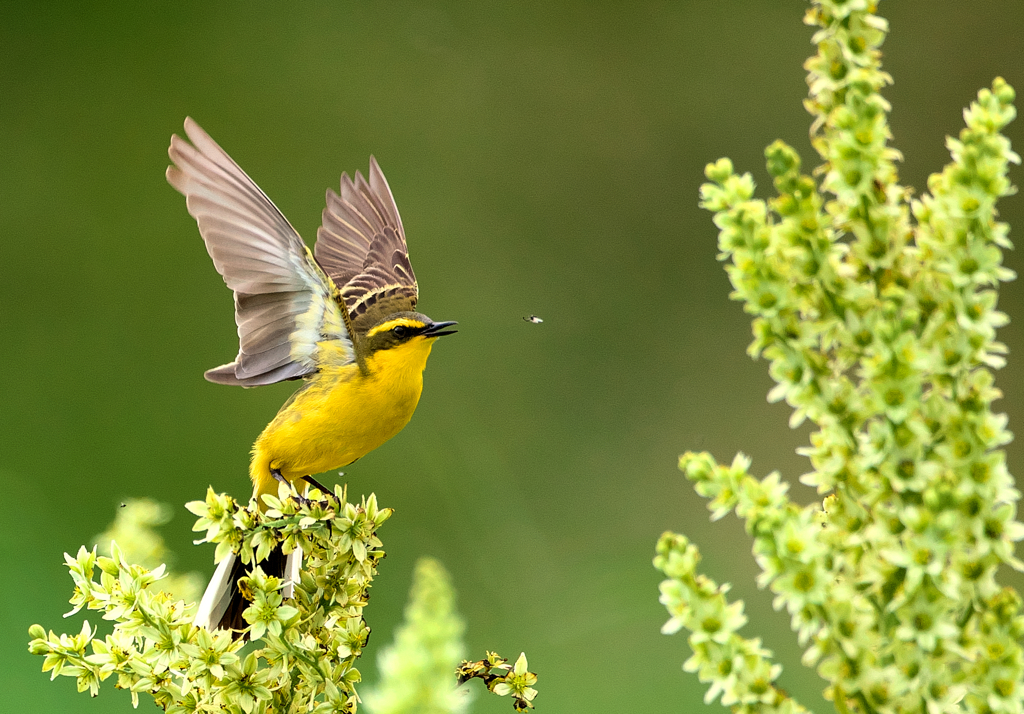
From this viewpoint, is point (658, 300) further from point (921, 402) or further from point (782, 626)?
point (921, 402)

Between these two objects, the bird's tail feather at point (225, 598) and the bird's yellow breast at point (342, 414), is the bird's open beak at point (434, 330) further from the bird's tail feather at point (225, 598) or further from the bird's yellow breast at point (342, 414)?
the bird's tail feather at point (225, 598)

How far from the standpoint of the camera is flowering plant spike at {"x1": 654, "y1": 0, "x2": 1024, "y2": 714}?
0.45 metres

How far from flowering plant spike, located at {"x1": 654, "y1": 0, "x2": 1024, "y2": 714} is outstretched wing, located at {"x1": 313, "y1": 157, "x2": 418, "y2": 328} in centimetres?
100

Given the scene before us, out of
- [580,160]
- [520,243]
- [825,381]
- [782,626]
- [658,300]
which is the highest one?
[580,160]

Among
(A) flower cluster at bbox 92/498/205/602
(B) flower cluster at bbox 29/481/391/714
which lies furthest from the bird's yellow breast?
(B) flower cluster at bbox 29/481/391/714

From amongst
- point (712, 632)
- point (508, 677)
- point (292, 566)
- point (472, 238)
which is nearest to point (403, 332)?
point (292, 566)

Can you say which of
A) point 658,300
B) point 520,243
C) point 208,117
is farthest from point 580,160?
point 208,117

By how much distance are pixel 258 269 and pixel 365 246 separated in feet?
1.58

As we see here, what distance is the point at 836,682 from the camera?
48 cm

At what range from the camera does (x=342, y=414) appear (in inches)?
47.0

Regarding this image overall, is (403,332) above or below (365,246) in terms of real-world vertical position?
below

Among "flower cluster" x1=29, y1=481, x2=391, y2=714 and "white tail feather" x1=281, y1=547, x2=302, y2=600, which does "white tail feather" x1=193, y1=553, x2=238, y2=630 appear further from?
"flower cluster" x1=29, y1=481, x2=391, y2=714

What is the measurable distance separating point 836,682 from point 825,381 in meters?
0.15

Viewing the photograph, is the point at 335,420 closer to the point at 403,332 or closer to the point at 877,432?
the point at 403,332
